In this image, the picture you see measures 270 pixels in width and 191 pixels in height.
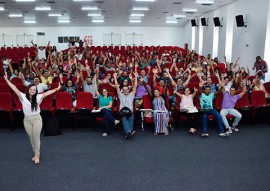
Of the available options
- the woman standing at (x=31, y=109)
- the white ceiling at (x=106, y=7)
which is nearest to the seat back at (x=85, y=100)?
the woman standing at (x=31, y=109)

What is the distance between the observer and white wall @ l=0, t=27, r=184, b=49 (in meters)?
27.0

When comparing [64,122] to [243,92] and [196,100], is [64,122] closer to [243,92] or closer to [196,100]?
[196,100]

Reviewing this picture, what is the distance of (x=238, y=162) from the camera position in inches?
182

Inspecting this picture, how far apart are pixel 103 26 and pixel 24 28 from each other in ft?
26.5

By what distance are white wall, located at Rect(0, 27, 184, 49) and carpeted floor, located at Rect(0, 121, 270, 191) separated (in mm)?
22382

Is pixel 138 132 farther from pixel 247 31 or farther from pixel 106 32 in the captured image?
pixel 106 32

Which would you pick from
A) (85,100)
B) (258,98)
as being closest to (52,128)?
(85,100)

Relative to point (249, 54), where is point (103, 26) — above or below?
above

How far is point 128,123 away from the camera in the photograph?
19.6 feet

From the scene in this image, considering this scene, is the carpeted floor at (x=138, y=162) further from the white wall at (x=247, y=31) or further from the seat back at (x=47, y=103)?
the white wall at (x=247, y=31)

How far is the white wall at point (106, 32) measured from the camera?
2695 cm

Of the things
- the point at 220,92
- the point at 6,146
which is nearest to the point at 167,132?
the point at 220,92

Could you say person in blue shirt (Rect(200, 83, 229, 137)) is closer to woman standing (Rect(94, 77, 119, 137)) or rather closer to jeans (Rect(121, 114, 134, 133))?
jeans (Rect(121, 114, 134, 133))

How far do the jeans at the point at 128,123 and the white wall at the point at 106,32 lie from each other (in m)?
22.5
